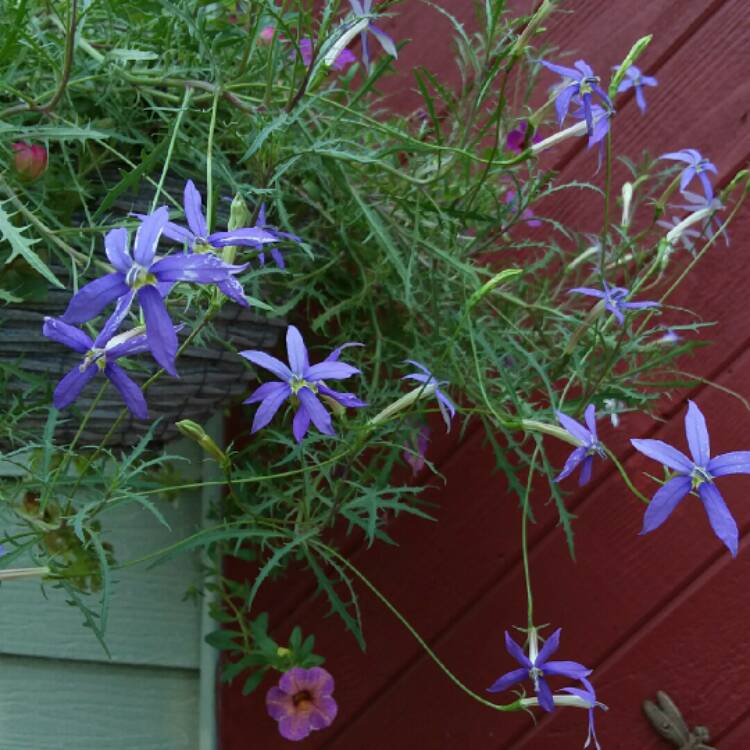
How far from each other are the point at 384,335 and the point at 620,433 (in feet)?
0.92

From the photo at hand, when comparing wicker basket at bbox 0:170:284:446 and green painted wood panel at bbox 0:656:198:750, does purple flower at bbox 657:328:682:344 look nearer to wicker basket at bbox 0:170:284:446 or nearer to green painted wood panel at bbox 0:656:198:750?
wicker basket at bbox 0:170:284:446

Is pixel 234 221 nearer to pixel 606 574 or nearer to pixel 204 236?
pixel 204 236

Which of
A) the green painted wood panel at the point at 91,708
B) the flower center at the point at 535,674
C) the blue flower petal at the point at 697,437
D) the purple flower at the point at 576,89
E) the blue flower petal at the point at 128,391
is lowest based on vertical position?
the green painted wood panel at the point at 91,708

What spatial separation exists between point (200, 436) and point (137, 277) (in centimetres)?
14

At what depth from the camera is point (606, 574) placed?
1115 millimetres

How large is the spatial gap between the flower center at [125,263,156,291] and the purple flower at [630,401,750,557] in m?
0.28

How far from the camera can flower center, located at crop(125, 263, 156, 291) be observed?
0.53 meters

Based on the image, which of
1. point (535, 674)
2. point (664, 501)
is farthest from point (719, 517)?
point (535, 674)

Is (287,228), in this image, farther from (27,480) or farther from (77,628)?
(77,628)

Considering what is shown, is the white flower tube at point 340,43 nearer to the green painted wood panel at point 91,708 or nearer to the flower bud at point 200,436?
the flower bud at point 200,436

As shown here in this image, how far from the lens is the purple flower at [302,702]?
107cm

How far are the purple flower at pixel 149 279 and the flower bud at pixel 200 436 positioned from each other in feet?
0.34

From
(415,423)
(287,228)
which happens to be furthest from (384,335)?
(287,228)

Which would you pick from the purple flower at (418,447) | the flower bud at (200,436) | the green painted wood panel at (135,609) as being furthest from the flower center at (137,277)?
the green painted wood panel at (135,609)
